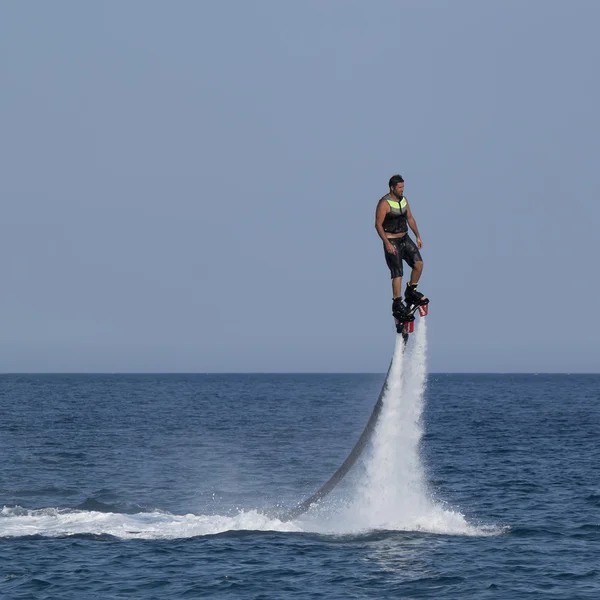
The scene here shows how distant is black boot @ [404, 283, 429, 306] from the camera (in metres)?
30.0

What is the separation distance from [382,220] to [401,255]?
1264 mm

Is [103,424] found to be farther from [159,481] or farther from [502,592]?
[502,592]

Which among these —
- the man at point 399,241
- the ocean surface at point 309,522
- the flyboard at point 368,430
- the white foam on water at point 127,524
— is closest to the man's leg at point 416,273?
the man at point 399,241

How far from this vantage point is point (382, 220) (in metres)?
29.4

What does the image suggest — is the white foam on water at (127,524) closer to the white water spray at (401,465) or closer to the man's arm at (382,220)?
the white water spray at (401,465)

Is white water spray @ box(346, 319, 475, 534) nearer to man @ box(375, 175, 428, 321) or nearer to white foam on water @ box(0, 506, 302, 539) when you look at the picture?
man @ box(375, 175, 428, 321)

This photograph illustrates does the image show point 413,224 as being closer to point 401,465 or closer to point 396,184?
point 396,184

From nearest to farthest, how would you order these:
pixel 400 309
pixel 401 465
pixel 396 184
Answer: pixel 396 184
pixel 400 309
pixel 401 465

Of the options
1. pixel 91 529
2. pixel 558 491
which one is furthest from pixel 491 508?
pixel 91 529

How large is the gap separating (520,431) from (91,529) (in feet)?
220

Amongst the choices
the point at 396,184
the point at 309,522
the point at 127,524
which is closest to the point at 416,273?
the point at 396,184

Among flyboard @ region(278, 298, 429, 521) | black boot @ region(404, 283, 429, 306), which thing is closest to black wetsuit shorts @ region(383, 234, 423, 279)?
black boot @ region(404, 283, 429, 306)

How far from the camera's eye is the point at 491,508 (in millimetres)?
49750

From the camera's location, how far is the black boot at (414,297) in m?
30.0
